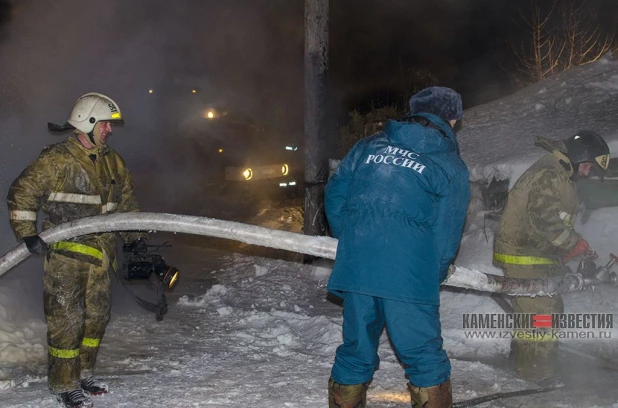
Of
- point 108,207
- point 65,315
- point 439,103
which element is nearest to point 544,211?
point 439,103

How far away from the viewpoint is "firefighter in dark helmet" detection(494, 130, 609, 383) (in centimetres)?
432

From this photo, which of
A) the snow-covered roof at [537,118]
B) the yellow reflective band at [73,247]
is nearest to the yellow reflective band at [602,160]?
the snow-covered roof at [537,118]

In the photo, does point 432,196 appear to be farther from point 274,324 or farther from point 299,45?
point 299,45

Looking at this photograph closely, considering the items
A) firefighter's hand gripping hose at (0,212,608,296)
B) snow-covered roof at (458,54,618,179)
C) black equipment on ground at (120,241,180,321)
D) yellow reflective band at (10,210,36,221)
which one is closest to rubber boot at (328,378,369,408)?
firefighter's hand gripping hose at (0,212,608,296)

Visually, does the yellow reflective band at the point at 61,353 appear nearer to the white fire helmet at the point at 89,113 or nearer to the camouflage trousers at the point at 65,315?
the camouflage trousers at the point at 65,315

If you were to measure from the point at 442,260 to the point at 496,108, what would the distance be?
721 centimetres

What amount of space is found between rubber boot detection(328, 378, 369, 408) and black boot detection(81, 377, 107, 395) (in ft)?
5.61

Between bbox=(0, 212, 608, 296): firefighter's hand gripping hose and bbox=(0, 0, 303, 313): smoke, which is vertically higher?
bbox=(0, 0, 303, 313): smoke

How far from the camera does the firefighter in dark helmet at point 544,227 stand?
4.32m

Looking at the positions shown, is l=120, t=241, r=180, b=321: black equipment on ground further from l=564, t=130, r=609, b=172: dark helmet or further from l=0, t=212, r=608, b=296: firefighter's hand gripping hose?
l=564, t=130, r=609, b=172: dark helmet

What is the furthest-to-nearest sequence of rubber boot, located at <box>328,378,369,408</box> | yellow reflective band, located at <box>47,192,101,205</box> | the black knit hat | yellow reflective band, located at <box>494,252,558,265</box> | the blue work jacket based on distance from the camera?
yellow reflective band, located at <box>494,252,558,265</box>
yellow reflective band, located at <box>47,192,101,205</box>
the black knit hat
rubber boot, located at <box>328,378,369,408</box>
the blue work jacket

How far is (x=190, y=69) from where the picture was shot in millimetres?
15836

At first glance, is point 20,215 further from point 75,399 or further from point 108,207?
point 75,399

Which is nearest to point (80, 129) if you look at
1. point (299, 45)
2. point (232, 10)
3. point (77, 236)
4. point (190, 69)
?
point (77, 236)
